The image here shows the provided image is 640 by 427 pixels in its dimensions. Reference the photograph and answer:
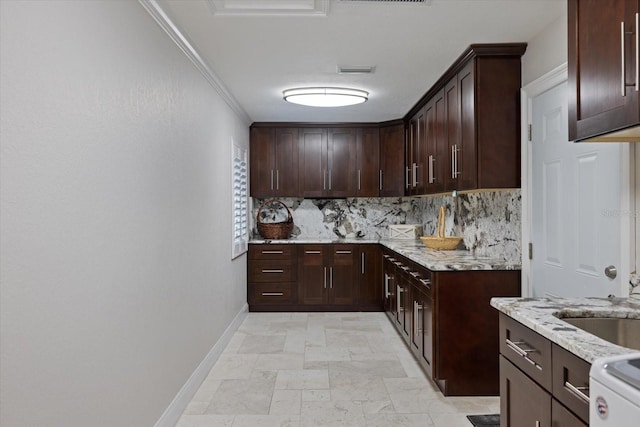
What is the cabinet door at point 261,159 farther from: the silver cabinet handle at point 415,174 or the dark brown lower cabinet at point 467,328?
the dark brown lower cabinet at point 467,328


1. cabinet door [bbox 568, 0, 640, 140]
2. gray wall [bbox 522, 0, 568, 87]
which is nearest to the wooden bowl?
gray wall [bbox 522, 0, 568, 87]

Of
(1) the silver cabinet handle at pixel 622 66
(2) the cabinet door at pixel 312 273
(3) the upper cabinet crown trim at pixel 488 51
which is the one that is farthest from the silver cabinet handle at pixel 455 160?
(2) the cabinet door at pixel 312 273

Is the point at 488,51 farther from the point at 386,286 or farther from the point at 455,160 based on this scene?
the point at 386,286

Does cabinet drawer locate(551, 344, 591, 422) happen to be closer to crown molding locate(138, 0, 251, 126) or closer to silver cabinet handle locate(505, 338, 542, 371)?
silver cabinet handle locate(505, 338, 542, 371)

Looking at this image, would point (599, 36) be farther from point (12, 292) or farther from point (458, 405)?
point (458, 405)

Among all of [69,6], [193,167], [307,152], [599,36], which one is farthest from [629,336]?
[307,152]

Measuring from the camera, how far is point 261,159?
638 centimetres

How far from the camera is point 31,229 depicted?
1516 mm

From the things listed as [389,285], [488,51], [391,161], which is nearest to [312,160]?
[391,161]

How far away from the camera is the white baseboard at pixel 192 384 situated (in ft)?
9.33

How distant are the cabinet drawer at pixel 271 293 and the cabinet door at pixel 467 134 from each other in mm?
2963

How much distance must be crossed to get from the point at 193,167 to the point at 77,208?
1.70m

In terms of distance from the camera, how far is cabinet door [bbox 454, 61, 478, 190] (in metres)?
3.47

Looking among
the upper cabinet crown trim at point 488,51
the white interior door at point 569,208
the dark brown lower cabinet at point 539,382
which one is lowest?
the dark brown lower cabinet at point 539,382
